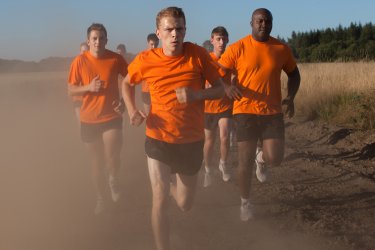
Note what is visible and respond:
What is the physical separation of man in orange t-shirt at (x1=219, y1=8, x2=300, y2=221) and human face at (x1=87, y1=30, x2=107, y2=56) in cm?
143

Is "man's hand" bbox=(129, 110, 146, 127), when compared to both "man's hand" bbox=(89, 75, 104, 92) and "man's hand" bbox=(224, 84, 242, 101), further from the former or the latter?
"man's hand" bbox=(89, 75, 104, 92)

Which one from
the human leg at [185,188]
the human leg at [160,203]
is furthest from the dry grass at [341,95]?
the human leg at [160,203]

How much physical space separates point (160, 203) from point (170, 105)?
0.82 metres

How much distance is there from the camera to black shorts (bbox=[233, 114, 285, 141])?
5.44 meters

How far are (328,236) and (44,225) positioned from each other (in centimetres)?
301

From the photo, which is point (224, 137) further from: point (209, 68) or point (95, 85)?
point (209, 68)

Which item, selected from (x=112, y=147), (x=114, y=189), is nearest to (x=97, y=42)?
(x=112, y=147)

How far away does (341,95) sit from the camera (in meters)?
12.7

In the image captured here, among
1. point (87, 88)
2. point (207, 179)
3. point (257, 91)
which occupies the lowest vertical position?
point (207, 179)

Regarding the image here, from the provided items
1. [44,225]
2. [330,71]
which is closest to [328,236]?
[44,225]

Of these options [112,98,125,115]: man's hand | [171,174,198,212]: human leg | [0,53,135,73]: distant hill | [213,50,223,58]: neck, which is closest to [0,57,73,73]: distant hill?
[0,53,135,73]: distant hill

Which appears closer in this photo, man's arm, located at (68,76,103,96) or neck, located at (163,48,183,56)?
neck, located at (163,48,183,56)

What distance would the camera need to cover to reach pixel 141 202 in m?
6.37

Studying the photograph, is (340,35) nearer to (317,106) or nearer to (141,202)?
(317,106)
